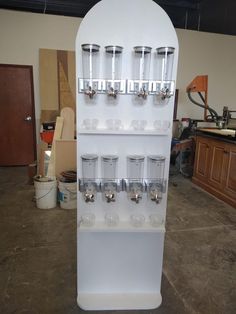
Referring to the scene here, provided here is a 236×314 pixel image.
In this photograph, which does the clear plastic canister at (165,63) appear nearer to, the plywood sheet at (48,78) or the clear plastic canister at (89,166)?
the clear plastic canister at (89,166)

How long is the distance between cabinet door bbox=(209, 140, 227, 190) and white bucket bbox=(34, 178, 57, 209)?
2.43 meters

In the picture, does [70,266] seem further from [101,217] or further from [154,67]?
[154,67]

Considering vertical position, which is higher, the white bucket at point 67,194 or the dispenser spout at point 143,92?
the dispenser spout at point 143,92

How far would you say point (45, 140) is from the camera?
3.92 m

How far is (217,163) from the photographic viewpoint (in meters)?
3.70

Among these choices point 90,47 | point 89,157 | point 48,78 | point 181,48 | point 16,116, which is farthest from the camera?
point 181,48

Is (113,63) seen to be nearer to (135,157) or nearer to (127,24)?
(127,24)

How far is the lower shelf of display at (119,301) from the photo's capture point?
1658mm

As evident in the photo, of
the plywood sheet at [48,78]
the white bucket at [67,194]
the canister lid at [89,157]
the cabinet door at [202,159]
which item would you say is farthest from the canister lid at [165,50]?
the plywood sheet at [48,78]

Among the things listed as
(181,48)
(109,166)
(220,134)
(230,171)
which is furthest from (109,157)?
(181,48)

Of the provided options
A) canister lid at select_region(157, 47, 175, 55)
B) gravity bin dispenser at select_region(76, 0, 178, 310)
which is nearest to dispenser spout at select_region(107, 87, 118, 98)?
gravity bin dispenser at select_region(76, 0, 178, 310)

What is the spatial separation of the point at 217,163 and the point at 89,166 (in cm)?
283

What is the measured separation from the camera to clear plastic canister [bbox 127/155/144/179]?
1433 millimetres

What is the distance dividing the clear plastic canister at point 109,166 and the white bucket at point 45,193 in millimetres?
1796
